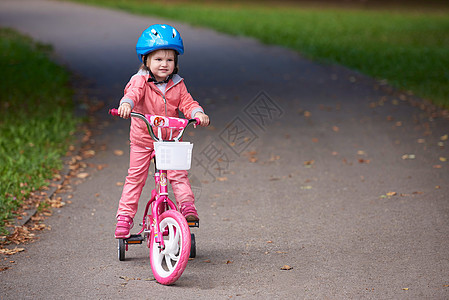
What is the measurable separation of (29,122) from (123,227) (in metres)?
5.22

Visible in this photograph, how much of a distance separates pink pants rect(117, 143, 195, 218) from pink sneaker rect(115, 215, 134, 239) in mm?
37

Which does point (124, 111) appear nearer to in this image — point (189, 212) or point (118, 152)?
point (189, 212)

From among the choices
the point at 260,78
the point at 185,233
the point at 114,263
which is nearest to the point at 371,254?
the point at 185,233

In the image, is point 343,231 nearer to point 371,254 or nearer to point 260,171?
point 371,254

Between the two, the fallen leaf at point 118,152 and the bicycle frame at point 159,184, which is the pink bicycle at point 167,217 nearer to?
the bicycle frame at point 159,184

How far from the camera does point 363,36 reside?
2138cm

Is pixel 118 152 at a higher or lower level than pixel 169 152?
lower

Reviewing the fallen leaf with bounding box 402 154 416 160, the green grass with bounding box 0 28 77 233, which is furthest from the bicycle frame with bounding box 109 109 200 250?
the fallen leaf with bounding box 402 154 416 160

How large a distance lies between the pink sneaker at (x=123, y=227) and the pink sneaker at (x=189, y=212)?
1.40ft

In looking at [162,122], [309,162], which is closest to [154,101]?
[162,122]

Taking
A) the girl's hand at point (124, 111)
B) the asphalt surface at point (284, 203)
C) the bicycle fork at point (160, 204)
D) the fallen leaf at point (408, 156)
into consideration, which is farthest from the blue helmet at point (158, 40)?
the fallen leaf at point (408, 156)

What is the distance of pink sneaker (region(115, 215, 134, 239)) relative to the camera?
4.87m

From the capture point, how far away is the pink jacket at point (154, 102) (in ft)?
15.3

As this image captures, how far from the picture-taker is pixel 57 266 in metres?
4.89
